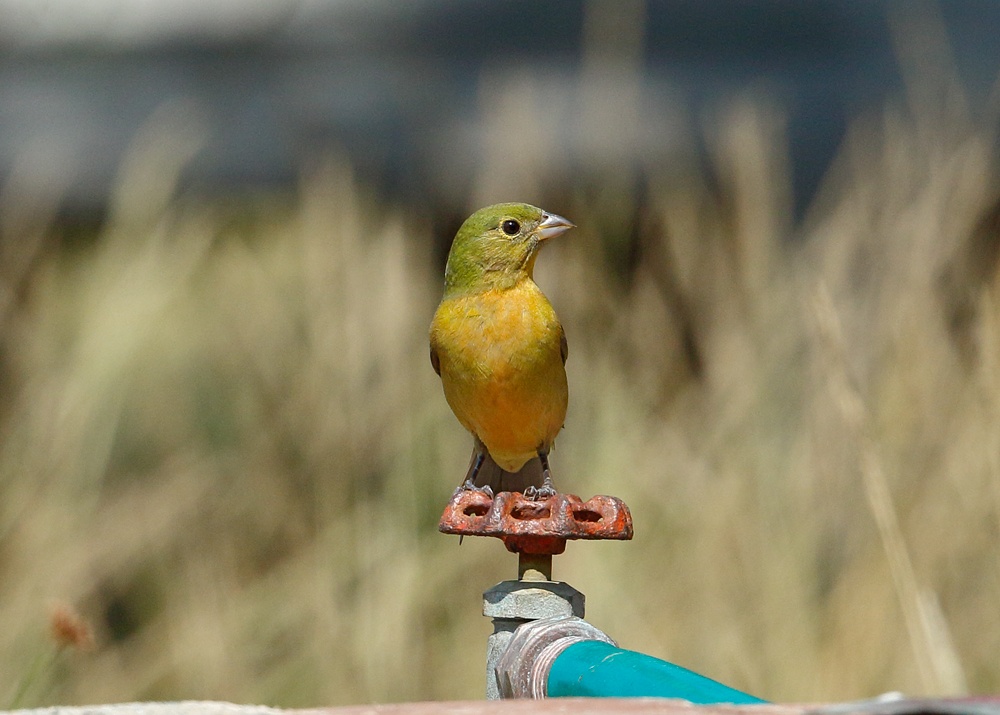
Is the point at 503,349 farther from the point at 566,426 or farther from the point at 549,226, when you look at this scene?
the point at 566,426

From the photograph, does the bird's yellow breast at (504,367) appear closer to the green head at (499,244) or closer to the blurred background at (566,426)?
the green head at (499,244)

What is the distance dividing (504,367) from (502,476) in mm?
274

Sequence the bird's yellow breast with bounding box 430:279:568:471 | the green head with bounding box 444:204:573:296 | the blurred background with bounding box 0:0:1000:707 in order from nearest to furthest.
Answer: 1. the bird's yellow breast with bounding box 430:279:568:471
2. the green head with bounding box 444:204:573:296
3. the blurred background with bounding box 0:0:1000:707

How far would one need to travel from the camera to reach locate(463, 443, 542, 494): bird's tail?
7.75ft

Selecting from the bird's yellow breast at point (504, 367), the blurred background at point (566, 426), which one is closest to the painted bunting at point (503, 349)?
the bird's yellow breast at point (504, 367)

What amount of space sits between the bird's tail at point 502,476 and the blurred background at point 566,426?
464 mm

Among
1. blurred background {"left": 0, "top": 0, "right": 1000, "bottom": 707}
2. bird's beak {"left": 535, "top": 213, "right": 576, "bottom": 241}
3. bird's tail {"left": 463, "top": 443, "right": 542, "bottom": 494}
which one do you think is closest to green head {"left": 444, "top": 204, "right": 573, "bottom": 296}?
bird's beak {"left": 535, "top": 213, "right": 576, "bottom": 241}

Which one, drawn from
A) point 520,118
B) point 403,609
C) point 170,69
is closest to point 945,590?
point 403,609

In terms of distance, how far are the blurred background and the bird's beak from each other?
→ 1.55ft

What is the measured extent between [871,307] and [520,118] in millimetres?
880

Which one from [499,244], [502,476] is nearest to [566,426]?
[502,476]

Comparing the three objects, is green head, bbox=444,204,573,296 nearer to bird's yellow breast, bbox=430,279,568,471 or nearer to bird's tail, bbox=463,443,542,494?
bird's yellow breast, bbox=430,279,568,471

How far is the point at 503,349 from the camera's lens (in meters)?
2.23

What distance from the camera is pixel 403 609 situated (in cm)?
283
